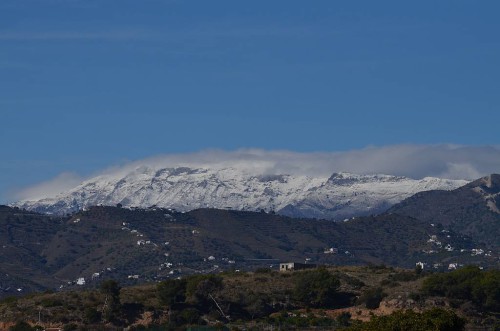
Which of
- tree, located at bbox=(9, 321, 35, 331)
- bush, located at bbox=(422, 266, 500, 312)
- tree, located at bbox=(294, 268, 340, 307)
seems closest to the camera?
tree, located at bbox=(9, 321, 35, 331)

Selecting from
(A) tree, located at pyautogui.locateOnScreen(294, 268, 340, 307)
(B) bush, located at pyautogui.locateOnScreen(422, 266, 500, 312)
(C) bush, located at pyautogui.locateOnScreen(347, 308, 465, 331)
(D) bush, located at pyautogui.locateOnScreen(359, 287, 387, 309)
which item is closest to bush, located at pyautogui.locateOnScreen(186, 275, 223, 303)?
(A) tree, located at pyautogui.locateOnScreen(294, 268, 340, 307)

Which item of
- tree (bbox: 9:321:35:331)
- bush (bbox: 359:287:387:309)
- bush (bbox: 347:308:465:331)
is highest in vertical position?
bush (bbox: 359:287:387:309)

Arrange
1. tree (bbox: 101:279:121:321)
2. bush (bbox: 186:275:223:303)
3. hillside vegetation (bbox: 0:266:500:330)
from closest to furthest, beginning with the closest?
hillside vegetation (bbox: 0:266:500:330)
tree (bbox: 101:279:121:321)
bush (bbox: 186:275:223:303)

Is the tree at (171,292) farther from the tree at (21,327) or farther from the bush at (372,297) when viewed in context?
the bush at (372,297)

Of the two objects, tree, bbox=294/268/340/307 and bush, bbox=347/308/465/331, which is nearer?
bush, bbox=347/308/465/331

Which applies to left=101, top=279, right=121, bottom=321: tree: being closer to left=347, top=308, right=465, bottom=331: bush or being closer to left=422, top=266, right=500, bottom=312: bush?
left=422, top=266, right=500, bottom=312: bush

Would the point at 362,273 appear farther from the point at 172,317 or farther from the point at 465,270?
the point at 172,317

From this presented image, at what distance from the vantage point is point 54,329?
487 feet

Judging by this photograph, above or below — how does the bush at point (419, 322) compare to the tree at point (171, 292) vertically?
below

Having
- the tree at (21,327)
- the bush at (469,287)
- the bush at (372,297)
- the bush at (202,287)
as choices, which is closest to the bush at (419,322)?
the tree at (21,327)

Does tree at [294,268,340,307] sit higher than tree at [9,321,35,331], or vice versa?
tree at [294,268,340,307]

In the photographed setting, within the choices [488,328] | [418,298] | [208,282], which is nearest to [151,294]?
[208,282]

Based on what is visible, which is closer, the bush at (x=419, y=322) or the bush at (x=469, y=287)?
the bush at (x=419, y=322)

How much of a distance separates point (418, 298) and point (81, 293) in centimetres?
4365
